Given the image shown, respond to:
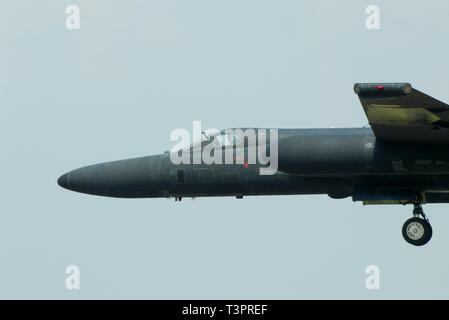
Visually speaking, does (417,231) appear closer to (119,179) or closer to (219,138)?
(219,138)

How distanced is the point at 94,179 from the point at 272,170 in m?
4.54

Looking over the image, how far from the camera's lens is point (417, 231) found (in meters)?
24.2

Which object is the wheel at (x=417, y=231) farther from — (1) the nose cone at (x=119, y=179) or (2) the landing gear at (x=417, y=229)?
(1) the nose cone at (x=119, y=179)

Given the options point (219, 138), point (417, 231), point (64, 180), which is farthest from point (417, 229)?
point (64, 180)

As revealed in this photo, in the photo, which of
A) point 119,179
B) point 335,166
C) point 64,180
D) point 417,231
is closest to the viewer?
point 335,166

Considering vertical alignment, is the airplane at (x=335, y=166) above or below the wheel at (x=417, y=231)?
above

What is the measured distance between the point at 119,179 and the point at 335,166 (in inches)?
219

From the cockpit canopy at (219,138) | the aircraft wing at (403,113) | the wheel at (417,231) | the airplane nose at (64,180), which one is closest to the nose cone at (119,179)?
the airplane nose at (64,180)

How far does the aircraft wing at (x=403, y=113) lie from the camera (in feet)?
66.1

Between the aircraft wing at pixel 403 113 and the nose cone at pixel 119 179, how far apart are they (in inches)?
225

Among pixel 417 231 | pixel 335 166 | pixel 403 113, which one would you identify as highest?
pixel 403 113

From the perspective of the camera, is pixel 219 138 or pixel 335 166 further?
pixel 219 138

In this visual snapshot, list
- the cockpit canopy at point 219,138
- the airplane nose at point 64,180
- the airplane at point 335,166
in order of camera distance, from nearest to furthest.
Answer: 1. the airplane at point 335,166
2. the cockpit canopy at point 219,138
3. the airplane nose at point 64,180

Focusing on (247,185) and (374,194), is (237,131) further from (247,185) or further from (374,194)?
(374,194)
